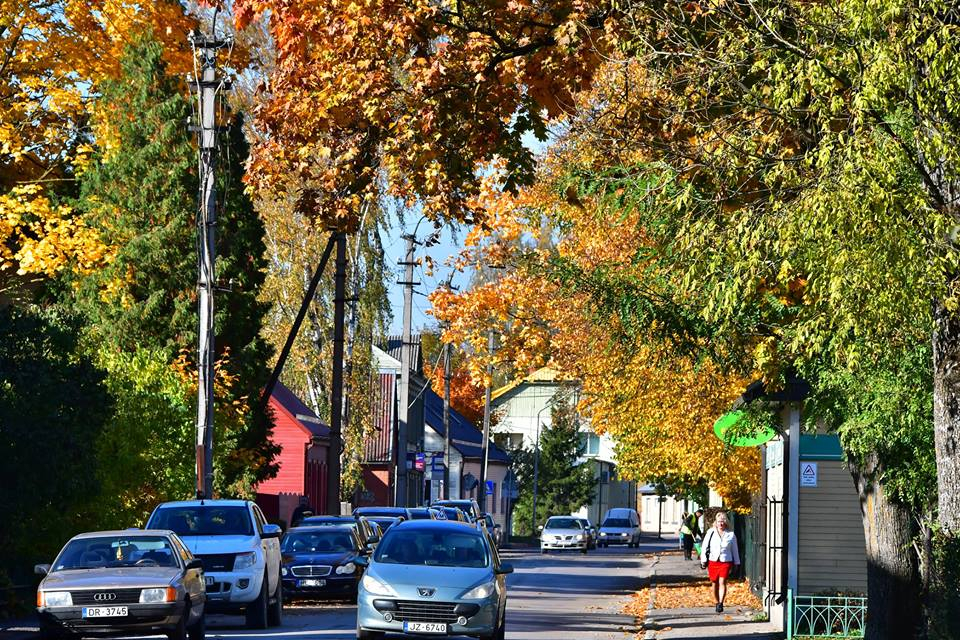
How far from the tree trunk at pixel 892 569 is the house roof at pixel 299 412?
37396 mm

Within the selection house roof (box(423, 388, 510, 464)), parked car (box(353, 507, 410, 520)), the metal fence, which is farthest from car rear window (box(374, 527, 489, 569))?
house roof (box(423, 388, 510, 464))

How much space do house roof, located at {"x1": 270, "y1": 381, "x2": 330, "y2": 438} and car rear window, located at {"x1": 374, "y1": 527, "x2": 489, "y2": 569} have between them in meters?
33.8

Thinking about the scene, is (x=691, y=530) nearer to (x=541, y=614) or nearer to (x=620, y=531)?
(x=541, y=614)

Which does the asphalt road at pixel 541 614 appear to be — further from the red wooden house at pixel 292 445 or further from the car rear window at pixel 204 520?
the red wooden house at pixel 292 445

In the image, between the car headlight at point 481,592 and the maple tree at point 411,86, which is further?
the car headlight at point 481,592

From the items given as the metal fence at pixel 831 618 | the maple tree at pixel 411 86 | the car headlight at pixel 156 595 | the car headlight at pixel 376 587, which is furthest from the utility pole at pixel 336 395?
the maple tree at pixel 411 86

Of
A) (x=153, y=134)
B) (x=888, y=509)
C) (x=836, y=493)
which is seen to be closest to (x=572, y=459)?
(x=153, y=134)

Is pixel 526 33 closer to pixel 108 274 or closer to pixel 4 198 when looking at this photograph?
pixel 4 198

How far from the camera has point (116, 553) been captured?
19.0m

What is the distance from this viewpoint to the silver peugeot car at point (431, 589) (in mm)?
18562

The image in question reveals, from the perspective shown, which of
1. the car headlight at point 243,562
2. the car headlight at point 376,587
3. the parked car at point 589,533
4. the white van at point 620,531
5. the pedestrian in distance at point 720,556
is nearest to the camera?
the car headlight at point 376,587

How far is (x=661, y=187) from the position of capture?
14.6 meters

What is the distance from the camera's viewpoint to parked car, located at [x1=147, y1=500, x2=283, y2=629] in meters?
22.2

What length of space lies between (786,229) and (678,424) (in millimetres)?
18869
